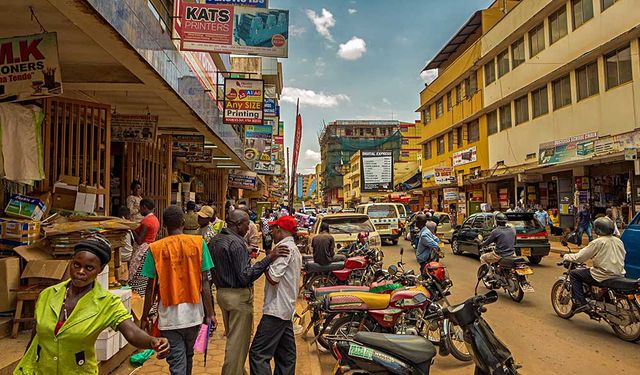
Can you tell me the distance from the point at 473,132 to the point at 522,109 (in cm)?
627

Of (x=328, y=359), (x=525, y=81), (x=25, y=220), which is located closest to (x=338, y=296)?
(x=328, y=359)

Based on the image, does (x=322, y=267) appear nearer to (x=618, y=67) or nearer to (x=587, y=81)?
(x=618, y=67)

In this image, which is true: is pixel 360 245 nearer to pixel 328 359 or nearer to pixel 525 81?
pixel 328 359

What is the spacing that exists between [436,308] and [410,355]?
177 cm

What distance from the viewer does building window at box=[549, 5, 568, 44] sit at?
19.8m


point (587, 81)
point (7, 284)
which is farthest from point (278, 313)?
point (587, 81)

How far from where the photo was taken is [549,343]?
5988 millimetres

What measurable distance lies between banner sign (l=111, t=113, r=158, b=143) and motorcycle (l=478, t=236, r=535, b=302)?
7783 millimetres

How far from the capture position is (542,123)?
21297 millimetres

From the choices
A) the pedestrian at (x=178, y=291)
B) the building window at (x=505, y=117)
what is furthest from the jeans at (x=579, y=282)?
the building window at (x=505, y=117)

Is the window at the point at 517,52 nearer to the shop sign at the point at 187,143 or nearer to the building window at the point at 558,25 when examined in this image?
the building window at the point at 558,25

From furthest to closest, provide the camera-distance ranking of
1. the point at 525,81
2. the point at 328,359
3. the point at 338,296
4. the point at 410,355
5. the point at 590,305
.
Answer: the point at 525,81 → the point at 590,305 → the point at 328,359 → the point at 338,296 → the point at 410,355

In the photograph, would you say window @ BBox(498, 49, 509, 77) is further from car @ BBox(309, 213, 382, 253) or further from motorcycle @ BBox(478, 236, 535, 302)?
motorcycle @ BBox(478, 236, 535, 302)

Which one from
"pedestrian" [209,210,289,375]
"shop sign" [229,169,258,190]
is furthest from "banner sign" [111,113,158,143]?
"shop sign" [229,169,258,190]
